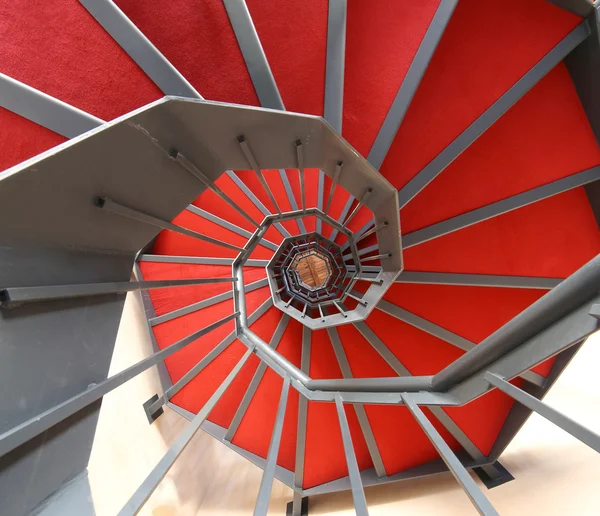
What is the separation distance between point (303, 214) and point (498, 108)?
151 cm

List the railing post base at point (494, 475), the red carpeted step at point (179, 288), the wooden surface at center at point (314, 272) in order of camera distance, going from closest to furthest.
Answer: the railing post base at point (494, 475), the red carpeted step at point (179, 288), the wooden surface at center at point (314, 272)

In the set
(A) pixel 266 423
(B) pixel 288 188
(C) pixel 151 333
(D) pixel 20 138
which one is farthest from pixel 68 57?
(A) pixel 266 423

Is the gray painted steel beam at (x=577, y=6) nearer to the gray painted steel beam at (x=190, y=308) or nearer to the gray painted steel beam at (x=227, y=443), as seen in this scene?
the gray painted steel beam at (x=190, y=308)

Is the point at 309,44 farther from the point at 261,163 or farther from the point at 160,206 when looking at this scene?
the point at 160,206

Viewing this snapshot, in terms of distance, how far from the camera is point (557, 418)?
694 millimetres

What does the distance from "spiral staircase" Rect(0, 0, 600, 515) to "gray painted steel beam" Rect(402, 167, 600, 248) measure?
1 cm

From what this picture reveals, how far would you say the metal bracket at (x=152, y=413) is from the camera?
2880 millimetres

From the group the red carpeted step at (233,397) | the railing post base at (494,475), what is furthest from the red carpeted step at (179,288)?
the railing post base at (494,475)

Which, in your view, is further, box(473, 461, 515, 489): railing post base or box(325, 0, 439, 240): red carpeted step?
box(473, 461, 515, 489): railing post base

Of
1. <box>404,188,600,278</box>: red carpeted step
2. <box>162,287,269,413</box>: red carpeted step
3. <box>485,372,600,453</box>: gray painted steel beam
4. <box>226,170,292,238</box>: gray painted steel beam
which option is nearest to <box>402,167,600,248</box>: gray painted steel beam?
<box>404,188,600,278</box>: red carpeted step

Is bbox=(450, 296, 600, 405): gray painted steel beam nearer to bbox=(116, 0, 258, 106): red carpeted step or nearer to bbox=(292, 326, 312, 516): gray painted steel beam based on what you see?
bbox=(116, 0, 258, 106): red carpeted step

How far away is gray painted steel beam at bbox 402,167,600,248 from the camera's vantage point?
244 centimetres

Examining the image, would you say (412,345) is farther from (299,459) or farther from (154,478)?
(154,478)

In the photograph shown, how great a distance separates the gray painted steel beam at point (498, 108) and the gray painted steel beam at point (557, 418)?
191 centimetres
